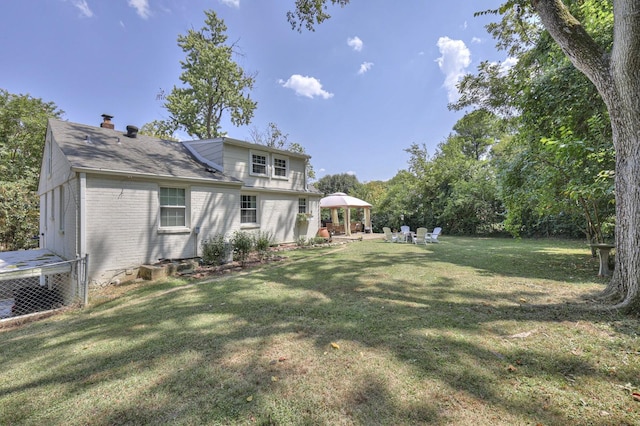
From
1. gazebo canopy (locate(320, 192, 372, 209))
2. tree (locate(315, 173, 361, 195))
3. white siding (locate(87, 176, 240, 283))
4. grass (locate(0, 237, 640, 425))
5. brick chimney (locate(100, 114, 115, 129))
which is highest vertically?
tree (locate(315, 173, 361, 195))

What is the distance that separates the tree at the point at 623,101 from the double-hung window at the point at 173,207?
10637mm

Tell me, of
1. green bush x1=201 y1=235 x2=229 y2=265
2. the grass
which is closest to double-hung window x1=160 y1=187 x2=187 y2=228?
green bush x1=201 y1=235 x2=229 y2=265

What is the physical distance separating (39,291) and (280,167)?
10.1 m

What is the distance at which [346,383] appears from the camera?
2604mm

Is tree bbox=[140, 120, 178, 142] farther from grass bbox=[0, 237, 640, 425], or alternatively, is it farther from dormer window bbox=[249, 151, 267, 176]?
grass bbox=[0, 237, 640, 425]

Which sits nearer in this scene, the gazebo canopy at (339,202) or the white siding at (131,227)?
the white siding at (131,227)

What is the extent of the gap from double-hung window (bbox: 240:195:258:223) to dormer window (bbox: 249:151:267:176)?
49.5 inches

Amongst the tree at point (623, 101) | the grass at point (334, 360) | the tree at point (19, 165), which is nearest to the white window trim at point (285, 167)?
the grass at point (334, 360)

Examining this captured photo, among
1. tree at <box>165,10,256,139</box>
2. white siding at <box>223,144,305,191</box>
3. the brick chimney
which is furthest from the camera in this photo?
tree at <box>165,10,256,139</box>

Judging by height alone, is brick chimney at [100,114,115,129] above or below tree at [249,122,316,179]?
below

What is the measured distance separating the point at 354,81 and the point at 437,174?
10244 millimetres

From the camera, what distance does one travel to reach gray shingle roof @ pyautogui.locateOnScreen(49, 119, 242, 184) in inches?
309

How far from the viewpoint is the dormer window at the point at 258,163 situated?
12914mm

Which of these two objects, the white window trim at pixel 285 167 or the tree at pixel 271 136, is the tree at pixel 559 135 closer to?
the white window trim at pixel 285 167
